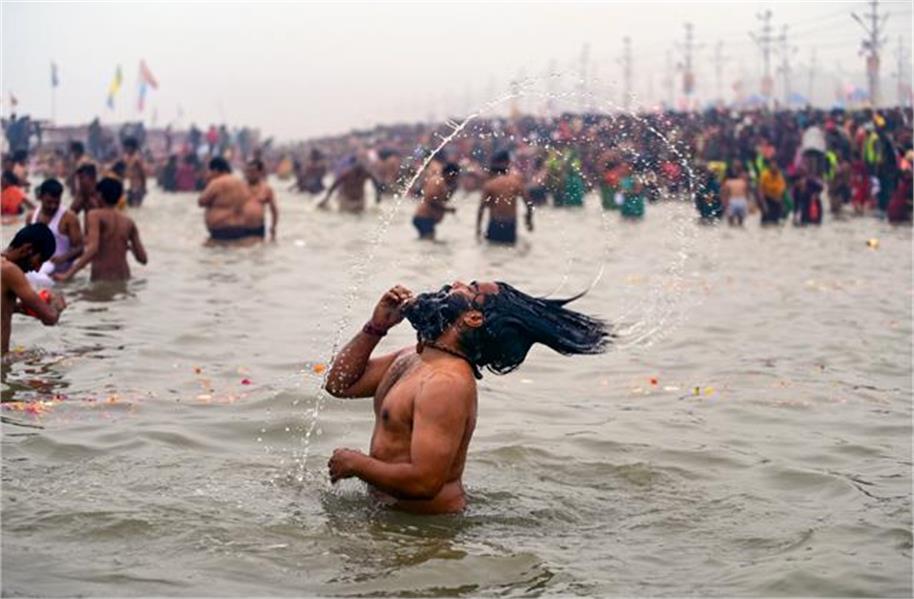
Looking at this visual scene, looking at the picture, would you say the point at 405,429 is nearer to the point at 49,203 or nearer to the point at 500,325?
the point at 500,325

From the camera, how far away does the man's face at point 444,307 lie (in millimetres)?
5352

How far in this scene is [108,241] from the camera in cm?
1271

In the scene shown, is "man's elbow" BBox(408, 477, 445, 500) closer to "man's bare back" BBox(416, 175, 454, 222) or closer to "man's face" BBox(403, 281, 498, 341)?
"man's face" BBox(403, 281, 498, 341)

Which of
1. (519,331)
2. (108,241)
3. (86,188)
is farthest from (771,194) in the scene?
(519,331)

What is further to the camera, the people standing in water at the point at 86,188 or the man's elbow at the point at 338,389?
the people standing in water at the point at 86,188

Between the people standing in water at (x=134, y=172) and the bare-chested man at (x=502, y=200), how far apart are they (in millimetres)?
7891

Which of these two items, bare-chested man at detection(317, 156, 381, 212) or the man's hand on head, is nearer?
the man's hand on head

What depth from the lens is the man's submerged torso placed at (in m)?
5.34

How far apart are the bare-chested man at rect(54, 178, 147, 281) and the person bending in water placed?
7032 millimetres

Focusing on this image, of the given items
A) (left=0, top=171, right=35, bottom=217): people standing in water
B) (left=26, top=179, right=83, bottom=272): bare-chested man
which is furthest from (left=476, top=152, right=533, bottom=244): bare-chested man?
(left=26, top=179, right=83, bottom=272): bare-chested man

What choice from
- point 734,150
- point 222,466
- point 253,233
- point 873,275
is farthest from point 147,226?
point 222,466

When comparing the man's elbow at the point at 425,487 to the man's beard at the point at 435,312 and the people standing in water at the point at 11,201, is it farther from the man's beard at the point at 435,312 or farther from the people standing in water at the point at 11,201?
the people standing in water at the point at 11,201

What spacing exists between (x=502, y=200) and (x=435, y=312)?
1481 centimetres

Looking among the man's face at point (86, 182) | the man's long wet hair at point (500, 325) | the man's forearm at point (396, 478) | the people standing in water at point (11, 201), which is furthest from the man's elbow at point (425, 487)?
the people standing in water at point (11, 201)
